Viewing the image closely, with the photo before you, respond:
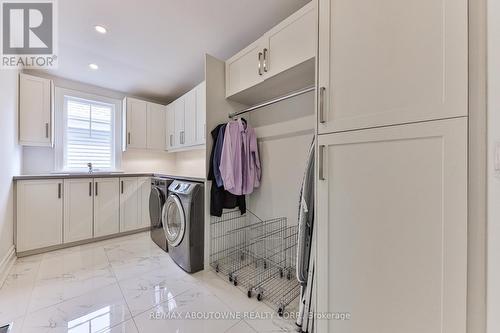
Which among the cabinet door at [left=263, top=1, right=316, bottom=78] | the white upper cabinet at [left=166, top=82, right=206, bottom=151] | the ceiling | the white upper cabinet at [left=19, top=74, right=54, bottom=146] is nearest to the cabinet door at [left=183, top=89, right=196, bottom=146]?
the white upper cabinet at [left=166, top=82, right=206, bottom=151]

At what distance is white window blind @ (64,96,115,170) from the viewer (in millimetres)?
3348

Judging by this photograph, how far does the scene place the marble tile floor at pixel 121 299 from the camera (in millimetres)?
1438

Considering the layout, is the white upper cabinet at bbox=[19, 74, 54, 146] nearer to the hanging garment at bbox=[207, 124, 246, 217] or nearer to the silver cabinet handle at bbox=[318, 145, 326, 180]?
the hanging garment at bbox=[207, 124, 246, 217]

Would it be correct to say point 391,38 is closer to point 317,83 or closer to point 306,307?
point 317,83

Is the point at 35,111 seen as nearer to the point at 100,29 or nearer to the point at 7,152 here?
the point at 7,152

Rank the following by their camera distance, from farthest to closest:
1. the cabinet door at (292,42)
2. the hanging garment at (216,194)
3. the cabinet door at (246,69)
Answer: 1. the hanging garment at (216,194)
2. the cabinet door at (246,69)
3. the cabinet door at (292,42)

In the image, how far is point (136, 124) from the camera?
3.65 metres

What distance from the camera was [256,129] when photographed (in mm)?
2547

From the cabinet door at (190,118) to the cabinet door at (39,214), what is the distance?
68.0 inches

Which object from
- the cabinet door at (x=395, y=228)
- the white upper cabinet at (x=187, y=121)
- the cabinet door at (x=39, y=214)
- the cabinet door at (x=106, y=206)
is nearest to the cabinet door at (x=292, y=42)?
the cabinet door at (x=395, y=228)

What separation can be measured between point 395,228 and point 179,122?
129 inches

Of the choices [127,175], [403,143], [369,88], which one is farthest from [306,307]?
[127,175]

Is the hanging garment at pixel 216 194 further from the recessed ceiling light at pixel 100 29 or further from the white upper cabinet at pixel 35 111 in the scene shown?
the white upper cabinet at pixel 35 111

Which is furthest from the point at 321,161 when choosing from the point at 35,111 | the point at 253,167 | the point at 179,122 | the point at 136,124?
the point at 35,111
